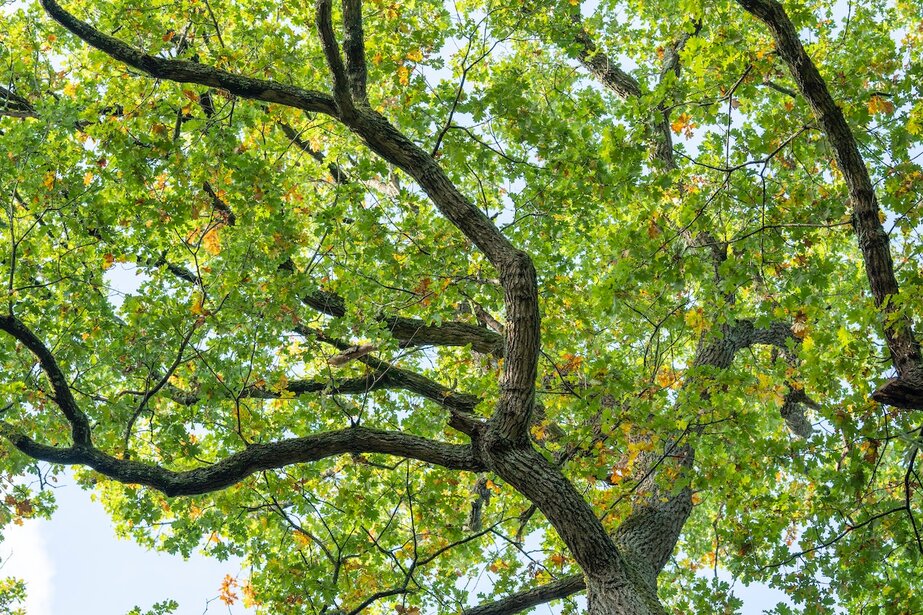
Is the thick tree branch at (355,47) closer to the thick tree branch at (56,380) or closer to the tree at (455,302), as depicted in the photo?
the tree at (455,302)

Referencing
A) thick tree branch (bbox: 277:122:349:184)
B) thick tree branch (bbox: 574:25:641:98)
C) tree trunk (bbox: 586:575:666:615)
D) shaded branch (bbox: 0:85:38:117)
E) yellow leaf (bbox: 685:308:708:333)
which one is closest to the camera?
tree trunk (bbox: 586:575:666:615)

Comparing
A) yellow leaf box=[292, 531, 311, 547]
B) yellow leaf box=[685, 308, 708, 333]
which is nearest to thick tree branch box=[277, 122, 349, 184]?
yellow leaf box=[292, 531, 311, 547]

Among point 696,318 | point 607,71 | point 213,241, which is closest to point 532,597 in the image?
point 696,318

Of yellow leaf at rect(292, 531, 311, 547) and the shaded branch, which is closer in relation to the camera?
yellow leaf at rect(292, 531, 311, 547)

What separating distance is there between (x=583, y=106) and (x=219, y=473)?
525cm

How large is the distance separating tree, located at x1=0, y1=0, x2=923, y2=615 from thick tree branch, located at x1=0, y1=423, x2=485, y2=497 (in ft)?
0.08

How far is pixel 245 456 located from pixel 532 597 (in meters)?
3.31

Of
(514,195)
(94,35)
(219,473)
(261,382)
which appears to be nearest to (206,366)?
(261,382)

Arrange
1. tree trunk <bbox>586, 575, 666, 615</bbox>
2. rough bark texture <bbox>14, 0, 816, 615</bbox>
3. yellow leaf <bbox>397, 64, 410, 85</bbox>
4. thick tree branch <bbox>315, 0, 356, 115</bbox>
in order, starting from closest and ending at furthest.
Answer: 1. tree trunk <bbox>586, 575, 666, 615</bbox>
2. rough bark texture <bbox>14, 0, 816, 615</bbox>
3. thick tree branch <bbox>315, 0, 356, 115</bbox>
4. yellow leaf <bbox>397, 64, 410, 85</bbox>

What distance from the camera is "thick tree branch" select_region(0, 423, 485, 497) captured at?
5734 mm

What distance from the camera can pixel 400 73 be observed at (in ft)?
27.3

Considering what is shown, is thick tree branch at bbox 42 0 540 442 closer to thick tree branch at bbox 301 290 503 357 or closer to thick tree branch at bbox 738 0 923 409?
thick tree branch at bbox 738 0 923 409

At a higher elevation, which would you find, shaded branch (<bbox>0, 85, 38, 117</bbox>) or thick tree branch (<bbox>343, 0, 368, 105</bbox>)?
shaded branch (<bbox>0, 85, 38, 117</bbox>)

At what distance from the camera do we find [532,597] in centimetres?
727
